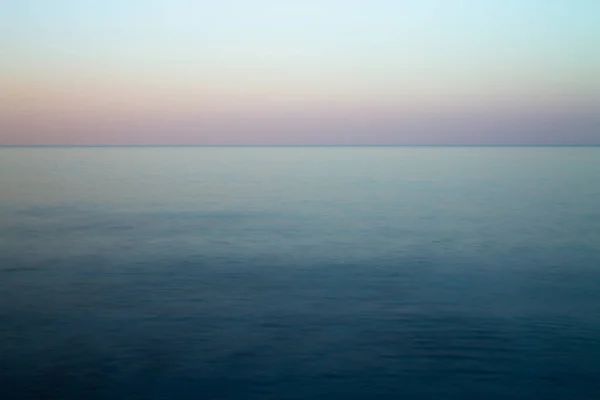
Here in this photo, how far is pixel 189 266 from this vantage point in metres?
13.0

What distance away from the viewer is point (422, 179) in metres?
37.0

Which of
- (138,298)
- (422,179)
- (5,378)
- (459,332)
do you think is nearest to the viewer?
(5,378)

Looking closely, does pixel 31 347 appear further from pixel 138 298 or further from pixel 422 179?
pixel 422 179

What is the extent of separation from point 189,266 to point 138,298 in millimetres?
2375

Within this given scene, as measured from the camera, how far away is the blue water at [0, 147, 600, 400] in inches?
292

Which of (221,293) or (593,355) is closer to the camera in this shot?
(593,355)

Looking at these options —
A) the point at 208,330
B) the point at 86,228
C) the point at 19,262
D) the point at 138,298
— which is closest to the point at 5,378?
the point at 208,330

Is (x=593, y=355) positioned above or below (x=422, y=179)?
below

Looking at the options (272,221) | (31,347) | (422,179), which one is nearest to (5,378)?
(31,347)

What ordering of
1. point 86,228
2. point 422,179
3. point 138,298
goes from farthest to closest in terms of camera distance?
point 422,179 → point 86,228 → point 138,298

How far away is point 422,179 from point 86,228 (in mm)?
22833

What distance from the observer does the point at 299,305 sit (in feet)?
33.6

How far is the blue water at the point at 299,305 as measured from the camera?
741 centimetres

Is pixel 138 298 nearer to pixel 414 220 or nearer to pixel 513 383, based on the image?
pixel 513 383
